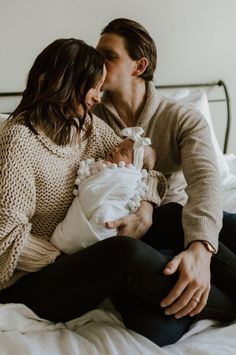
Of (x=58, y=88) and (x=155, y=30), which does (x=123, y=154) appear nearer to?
(x=58, y=88)

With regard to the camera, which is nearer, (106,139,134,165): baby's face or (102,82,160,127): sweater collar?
(106,139,134,165): baby's face

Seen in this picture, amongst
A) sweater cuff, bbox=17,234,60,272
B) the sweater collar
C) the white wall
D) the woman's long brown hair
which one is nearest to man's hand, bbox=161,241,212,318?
sweater cuff, bbox=17,234,60,272

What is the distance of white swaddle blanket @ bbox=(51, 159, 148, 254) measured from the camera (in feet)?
3.78

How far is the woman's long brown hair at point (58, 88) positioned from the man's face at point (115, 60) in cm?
23

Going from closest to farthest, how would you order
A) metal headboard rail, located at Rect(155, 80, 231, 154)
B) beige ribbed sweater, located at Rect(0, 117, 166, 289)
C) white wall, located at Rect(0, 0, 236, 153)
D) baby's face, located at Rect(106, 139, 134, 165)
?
1. beige ribbed sweater, located at Rect(0, 117, 166, 289)
2. baby's face, located at Rect(106, 139, 134, 165)
3. white wall, located at Rect(0, 0, 236, 153)
4. metal headboard rail, located at Rect(155, 80, 231, 154)

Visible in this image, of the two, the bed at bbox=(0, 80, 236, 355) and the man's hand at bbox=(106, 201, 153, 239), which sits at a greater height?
the man's hand at bbox=(106, 201, 153, 239)

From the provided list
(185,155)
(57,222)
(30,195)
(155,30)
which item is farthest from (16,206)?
(155,30)

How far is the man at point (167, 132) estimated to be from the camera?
3.99ft

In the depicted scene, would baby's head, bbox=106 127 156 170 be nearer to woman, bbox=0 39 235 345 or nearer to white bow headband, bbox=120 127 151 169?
white bow headband, bbox=120 127 151 169

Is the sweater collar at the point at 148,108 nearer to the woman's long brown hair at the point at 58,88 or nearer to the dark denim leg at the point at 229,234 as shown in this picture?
the woman's long brown hair at the point at 58,88

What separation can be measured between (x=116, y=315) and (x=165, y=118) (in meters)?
0.71

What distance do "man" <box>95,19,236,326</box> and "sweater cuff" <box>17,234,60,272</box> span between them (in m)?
0.19

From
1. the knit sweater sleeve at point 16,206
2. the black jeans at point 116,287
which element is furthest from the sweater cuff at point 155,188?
the knit sweater sleeve at point 16,206

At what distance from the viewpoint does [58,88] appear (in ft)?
3.84
